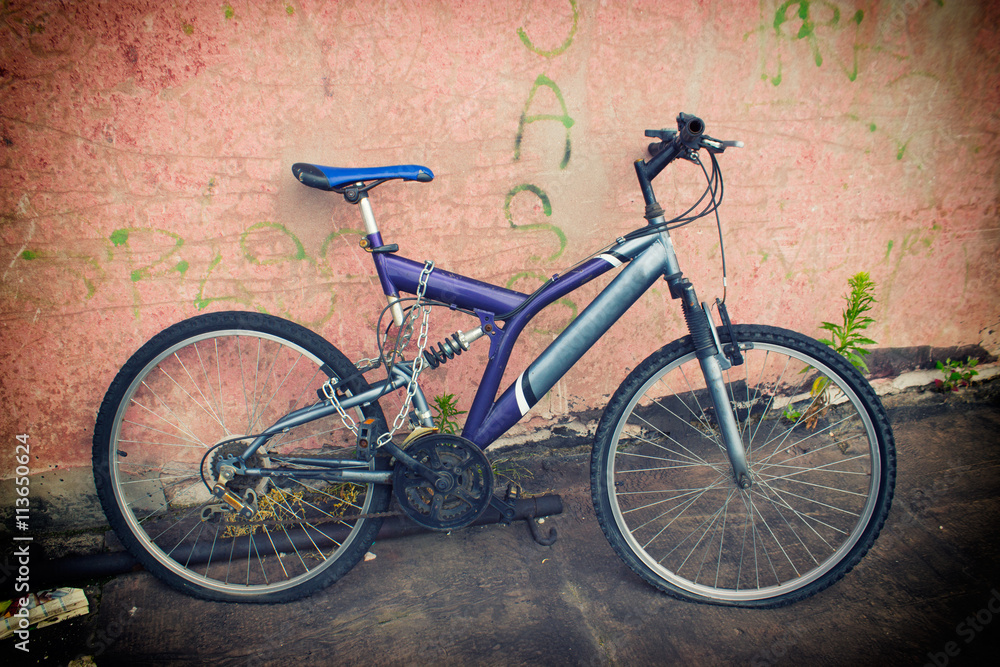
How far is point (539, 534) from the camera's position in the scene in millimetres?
2199

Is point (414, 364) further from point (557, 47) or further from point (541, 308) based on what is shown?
point (557, 47)

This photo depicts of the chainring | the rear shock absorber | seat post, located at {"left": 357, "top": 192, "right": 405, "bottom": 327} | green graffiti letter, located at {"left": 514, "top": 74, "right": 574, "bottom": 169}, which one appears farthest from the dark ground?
green graffiti letter, located at {"left": 514, "top": 74, "right": 574, "bottom": 169}

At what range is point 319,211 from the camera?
2154 mm

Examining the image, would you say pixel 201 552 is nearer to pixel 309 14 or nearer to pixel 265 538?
pixel 265 538

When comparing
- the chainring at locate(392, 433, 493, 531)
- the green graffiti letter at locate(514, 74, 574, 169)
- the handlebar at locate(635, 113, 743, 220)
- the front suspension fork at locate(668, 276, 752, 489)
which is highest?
the green graffiti letter at locate(514, 74, 574, 169)

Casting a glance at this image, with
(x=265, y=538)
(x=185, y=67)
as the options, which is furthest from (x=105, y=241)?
(x=265, y=538)

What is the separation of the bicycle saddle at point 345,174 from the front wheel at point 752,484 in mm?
1181

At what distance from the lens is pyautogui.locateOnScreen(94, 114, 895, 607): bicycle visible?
5.65 ft

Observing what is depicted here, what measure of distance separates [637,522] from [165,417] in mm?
2428

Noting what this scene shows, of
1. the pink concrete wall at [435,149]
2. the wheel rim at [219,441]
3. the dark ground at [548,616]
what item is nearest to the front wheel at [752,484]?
the dark ground at [548,616]

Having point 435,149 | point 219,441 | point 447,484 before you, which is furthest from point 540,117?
point 219,441

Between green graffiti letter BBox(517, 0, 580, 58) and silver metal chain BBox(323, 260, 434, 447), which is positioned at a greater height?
green graffiti letter BBox(517, 0, 580, 58)

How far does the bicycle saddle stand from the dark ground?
1669mm

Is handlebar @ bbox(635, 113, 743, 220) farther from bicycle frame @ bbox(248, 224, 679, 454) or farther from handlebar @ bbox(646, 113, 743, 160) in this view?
bicycle frame @ bbox(248, 224, 679, 454)
